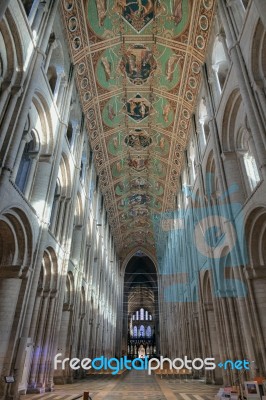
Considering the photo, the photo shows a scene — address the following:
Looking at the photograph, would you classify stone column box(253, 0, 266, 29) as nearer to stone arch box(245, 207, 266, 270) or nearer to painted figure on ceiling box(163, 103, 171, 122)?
stone arch box(245, 207, 266, 270)

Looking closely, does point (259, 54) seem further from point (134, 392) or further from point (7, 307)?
point (134, 392)

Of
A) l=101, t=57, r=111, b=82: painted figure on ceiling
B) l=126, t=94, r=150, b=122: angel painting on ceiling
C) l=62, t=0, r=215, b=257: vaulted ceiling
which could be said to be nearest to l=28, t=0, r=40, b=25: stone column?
l=62, t=0, r=215, b=257: vaulted ceiling

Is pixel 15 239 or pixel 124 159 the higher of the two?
pixel 124 159

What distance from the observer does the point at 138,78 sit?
688 inches

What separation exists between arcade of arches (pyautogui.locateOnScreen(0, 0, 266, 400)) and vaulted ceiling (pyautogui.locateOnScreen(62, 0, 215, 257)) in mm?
72

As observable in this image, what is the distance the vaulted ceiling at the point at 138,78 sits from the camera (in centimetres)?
1416

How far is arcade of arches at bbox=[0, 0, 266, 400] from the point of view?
344 inches

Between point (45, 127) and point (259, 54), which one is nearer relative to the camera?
point (259, 54)

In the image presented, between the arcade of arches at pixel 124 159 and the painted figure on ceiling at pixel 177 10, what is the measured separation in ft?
0.16

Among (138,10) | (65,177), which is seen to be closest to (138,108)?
(138,10)

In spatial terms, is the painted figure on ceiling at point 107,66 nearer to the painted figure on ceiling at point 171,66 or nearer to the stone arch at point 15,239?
the painted figure on ceiling at point 171,66

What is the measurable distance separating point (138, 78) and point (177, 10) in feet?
14.2

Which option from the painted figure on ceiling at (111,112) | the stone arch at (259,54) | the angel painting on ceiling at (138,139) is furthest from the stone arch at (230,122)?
the angel painting on ceiling at (138,139)

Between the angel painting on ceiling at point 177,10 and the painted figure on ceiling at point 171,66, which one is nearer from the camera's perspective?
the angel painting on ceiling at point 177,10
